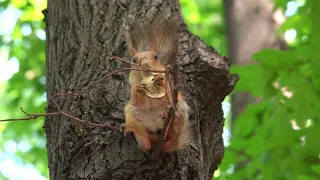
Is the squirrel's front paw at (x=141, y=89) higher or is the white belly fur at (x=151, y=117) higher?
the squirrel's front paw at (x=141, y=89)

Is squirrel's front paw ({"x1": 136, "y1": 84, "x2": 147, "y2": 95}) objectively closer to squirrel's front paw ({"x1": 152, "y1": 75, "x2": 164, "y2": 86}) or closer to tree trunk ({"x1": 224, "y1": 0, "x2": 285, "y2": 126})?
squirrel's front paw ({"x1": 152, "y1": 75, "x2": 164, "y2": 86})

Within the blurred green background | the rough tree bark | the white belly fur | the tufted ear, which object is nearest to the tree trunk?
the blurred green background

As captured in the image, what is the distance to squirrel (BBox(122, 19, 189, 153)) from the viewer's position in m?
1.31

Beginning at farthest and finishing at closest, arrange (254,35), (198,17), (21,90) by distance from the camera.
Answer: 1. (198,17)
2. (21,90)
3. (254,35)

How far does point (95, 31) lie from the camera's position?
198 cm

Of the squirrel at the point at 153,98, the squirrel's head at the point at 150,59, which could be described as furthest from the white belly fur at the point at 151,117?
the squirrel's head at the point at 150,59

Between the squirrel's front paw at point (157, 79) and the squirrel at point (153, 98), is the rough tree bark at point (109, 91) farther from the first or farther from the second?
the squirrel's front paw at point (157, 79)

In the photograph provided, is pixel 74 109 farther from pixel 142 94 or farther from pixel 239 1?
pixel 239 1

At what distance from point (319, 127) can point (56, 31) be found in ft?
4.35

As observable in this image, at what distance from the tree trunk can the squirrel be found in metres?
2.75

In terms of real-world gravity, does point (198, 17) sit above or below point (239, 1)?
above

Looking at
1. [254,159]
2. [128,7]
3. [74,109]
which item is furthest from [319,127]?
[74,109]

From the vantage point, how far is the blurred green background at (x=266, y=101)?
255 cm

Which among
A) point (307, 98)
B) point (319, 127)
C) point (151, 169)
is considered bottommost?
point (151, 169)
